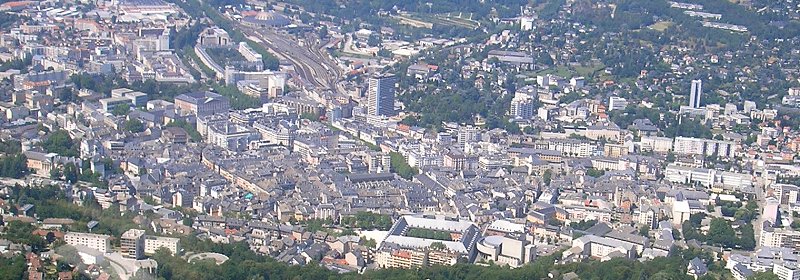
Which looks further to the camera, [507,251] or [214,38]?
[214,38]

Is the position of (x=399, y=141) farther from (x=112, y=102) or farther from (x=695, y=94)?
(x=695, y=94)

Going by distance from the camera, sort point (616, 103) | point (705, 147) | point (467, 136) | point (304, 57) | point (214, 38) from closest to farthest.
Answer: point (705, 147)
point (467, 136)
point (616, 103)
point (304, 57)
point (214, 38)

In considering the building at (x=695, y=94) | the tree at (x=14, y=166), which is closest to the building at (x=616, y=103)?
the building at (x=695, y=94)

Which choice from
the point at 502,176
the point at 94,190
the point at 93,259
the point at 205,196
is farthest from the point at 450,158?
the point at 93,259

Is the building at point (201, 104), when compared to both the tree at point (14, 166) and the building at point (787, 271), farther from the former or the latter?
the building at point (787, 271)

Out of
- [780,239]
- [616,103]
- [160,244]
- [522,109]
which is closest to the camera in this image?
[160,244]

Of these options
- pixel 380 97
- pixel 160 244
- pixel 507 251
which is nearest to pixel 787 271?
pixel 507 251
